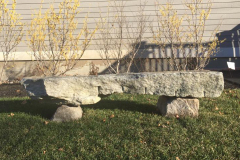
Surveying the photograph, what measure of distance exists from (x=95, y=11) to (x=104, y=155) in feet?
19.9

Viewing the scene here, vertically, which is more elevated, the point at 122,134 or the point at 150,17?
the point at 150,17

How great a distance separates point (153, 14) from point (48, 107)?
4.68 metres

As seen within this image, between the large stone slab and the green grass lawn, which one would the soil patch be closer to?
the green grass lawn

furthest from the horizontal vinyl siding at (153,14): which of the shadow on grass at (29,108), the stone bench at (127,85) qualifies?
the stone bench at (127,85)

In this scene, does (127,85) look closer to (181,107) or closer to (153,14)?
(181,107)

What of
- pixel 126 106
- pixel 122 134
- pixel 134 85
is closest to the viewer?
pixel 122 134

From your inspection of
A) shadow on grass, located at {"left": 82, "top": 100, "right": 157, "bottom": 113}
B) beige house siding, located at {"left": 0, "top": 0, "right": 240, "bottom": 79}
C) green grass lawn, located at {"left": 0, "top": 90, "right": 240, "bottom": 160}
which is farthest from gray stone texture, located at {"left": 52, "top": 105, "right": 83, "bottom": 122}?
beige house siding, located at {"left": 0, "top": 0, "right": 240, "bottom": 79}

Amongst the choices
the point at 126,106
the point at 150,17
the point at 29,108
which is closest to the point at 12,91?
the point at 29,108

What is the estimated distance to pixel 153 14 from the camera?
7.79 metres

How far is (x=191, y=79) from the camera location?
12.5 feet

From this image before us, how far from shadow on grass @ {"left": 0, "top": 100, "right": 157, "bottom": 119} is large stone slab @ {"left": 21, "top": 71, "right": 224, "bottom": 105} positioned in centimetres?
76

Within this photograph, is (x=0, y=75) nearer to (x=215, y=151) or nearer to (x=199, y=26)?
(x=199, y=26)

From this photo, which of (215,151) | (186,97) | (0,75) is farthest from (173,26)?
(0,75)

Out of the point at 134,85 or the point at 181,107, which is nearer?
the point at 134,85
